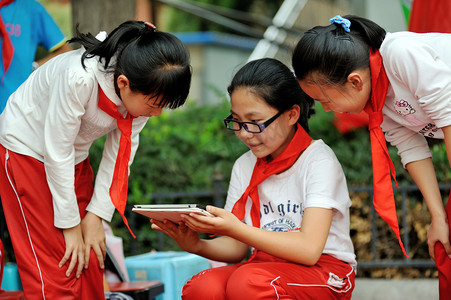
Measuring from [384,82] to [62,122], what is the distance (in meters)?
1.22

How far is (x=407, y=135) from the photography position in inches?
97.7

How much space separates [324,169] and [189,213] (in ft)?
1.95

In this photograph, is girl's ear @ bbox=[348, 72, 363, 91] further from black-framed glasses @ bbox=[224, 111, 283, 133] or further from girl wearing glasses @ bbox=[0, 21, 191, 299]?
girl wearing glasses @ bbox=[0, 21, 191, 299]

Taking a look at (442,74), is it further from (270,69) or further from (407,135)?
(270,69)

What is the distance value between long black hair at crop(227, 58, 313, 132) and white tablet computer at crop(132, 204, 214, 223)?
1.87 ft

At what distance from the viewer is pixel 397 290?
149 inches

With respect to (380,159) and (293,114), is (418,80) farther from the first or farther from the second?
(293,114)

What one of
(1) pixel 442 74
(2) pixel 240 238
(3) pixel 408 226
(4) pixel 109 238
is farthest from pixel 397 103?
(3) pixel 408 226

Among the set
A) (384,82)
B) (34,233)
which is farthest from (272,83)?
(34,233)

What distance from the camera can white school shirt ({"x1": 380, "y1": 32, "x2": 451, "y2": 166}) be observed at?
2123 millimetres

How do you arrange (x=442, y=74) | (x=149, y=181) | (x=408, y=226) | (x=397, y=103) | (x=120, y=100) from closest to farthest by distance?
(x=442, y=74) → (x=397, y=103) → (x=120, y=100) → (x=408, y=226) → (x=149, y=181)

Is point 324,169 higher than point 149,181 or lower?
higher

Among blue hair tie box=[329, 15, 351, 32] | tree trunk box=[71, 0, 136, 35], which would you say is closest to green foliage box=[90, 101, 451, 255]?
tree trunk box=[71, 0, 136, 35]

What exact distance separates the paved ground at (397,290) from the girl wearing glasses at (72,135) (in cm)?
184
